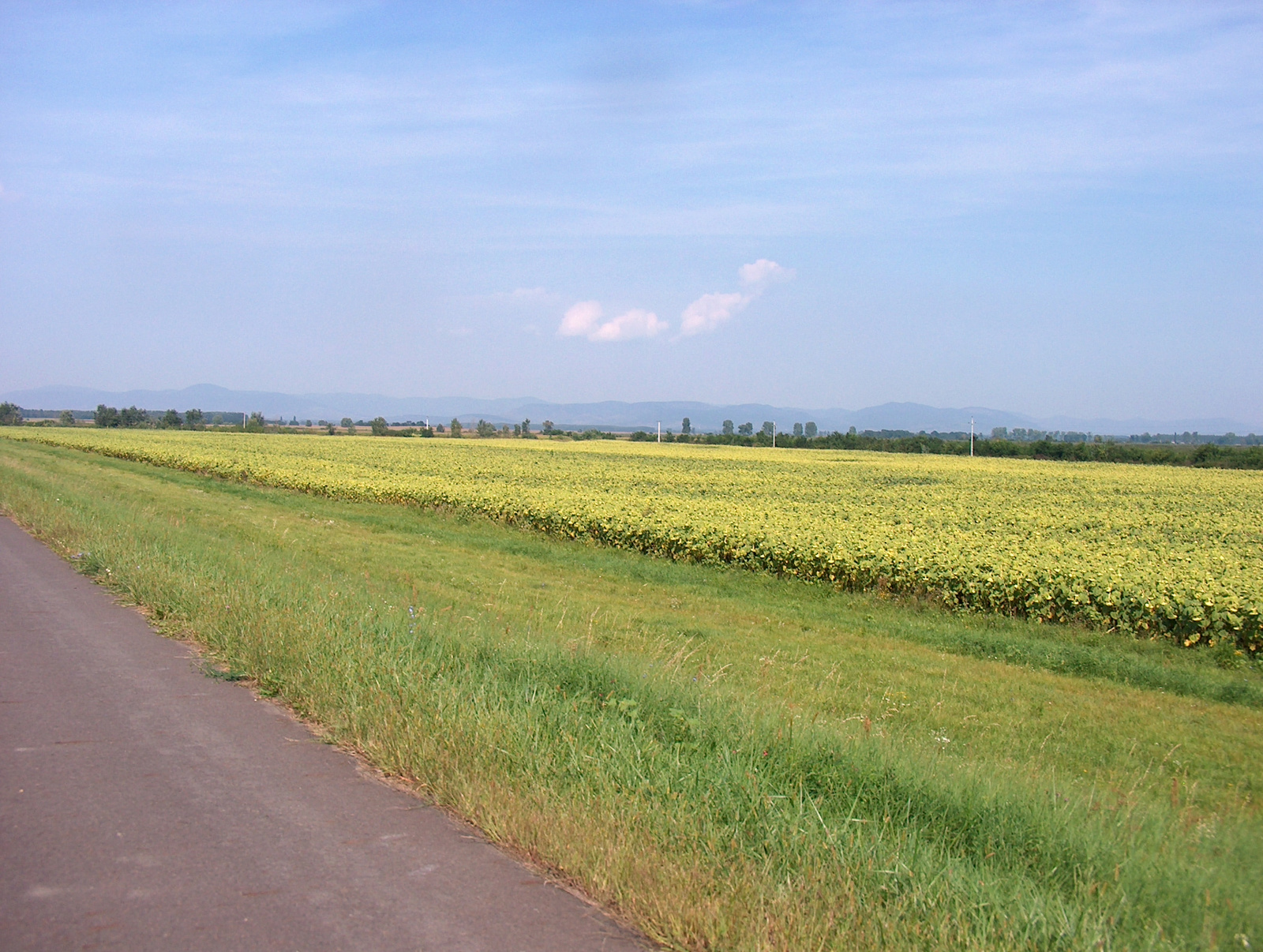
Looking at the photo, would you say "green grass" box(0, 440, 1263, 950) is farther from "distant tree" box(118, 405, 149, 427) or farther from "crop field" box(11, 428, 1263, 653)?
"distant tree" box(118, 405, 149, 427)

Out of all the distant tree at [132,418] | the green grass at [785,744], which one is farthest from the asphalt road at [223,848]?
the distant tree at [132,418]

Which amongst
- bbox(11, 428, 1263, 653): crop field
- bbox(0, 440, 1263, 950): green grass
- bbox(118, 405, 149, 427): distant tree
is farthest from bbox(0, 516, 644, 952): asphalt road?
bbox(118, 405, 149, 427): distant tree

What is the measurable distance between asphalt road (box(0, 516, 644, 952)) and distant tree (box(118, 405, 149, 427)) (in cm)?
13354

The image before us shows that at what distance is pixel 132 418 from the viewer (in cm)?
12688

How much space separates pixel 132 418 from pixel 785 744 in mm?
141344

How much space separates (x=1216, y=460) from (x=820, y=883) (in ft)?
273

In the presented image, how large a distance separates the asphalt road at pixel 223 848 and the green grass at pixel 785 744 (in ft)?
1.02

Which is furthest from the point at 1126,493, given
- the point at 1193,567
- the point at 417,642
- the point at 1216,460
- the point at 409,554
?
the point at 1216,460

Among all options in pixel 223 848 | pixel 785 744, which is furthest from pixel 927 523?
pixel 223 848

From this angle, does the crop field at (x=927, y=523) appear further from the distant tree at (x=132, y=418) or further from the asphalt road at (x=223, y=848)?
the distant tree at (x=132, y=418)

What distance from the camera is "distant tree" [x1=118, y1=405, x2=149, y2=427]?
12431cm

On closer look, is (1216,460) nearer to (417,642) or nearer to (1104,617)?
(1104,617)

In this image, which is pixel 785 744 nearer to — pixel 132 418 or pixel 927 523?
pixel 927 523

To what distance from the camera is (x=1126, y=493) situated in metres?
35.1
